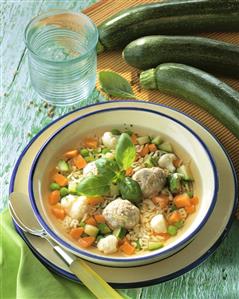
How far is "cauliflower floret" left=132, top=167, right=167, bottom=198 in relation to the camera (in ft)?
7.03

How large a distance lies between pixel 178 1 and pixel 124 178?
3.66ft

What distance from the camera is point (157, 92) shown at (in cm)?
271

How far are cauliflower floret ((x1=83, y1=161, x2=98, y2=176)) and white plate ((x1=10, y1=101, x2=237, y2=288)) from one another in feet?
0.72

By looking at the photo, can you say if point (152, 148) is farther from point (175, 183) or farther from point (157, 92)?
point (157, 92)

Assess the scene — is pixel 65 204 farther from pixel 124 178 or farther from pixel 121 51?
pixel 121 51

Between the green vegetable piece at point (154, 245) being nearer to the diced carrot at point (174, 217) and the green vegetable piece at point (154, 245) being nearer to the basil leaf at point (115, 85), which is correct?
the diced carrot at point (174, 217)

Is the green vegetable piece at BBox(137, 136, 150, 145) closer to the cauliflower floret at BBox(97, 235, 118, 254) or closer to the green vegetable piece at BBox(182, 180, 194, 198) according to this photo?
the green vegetable piece at BBox(182, 180, 194, 198)

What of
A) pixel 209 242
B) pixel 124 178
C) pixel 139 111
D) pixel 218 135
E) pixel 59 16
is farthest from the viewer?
pixel 59 16

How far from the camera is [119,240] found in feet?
6.72

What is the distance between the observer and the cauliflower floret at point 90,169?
2205 mm

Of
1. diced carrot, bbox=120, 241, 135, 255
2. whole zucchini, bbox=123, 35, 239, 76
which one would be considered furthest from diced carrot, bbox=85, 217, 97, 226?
whole zucchini, bbox=123, 35, 239, 76

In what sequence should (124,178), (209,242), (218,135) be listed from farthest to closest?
(218,135) < (124,178) < (209,242)

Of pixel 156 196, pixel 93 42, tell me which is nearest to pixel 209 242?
pixel 156 196

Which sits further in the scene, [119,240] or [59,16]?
[59,16]
